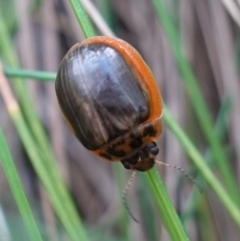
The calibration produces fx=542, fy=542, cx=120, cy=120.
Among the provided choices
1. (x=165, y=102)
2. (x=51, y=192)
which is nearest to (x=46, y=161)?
(x=51, y=192)

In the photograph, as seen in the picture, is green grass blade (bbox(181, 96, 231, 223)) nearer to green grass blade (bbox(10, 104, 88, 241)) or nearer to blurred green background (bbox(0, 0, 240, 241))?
blurred green background (bbox(0, 0, 240, 241))

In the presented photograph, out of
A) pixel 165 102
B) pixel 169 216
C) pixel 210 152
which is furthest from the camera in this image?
pixel 165 102

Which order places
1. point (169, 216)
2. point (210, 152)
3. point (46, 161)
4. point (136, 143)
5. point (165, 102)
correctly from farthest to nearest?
1. point (165, 102)
2. point (210, 152)
3. point (46, 161)
4. point (136, 143)
5. point (169, 216)

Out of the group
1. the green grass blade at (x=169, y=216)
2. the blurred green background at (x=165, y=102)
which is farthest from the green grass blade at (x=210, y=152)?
the green grass blade at (x=169, y=216)

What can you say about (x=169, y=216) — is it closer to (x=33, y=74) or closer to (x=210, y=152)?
(x=33, y=74)

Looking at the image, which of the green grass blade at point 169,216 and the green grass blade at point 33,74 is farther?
the green grass blade at point 33,74

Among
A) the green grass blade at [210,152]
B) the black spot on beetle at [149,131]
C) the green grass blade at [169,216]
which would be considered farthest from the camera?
the green grass blade at [210,152]

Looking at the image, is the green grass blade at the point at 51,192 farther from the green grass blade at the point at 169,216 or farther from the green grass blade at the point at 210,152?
the green grass blade at the point at 210,152

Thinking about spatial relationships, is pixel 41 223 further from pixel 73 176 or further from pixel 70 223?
pixel 70 223

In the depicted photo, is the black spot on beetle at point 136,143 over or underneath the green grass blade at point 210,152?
over
